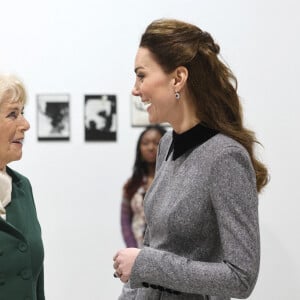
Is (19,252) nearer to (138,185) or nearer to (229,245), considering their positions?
(229,245)

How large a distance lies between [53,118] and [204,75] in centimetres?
232

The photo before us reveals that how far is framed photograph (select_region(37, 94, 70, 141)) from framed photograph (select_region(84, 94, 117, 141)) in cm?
13

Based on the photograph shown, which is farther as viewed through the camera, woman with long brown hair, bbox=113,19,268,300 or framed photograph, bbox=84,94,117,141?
framed photograph, bbox=84,94,117,141

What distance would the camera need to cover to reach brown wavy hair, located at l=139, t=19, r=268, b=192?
147 cm

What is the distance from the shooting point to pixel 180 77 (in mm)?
1479

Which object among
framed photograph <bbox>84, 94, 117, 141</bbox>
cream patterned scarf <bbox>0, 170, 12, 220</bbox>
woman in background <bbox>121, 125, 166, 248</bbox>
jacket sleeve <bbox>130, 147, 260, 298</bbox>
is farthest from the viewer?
framed photograph <bbox>84, 94, 117, 141</bbox>

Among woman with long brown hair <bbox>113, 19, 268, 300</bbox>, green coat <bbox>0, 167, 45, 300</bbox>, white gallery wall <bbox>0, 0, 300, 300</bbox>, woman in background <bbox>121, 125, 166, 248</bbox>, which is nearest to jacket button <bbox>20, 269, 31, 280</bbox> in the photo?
green coat <bbox>0, 167, 45, 300</bbox>

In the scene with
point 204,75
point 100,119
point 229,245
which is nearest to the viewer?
point 229,245

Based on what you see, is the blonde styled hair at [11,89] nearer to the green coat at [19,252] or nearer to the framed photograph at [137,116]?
the green coat at [19,252]

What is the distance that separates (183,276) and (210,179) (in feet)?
0.78

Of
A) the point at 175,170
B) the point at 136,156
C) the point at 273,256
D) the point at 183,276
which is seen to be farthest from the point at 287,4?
the point at 183,276

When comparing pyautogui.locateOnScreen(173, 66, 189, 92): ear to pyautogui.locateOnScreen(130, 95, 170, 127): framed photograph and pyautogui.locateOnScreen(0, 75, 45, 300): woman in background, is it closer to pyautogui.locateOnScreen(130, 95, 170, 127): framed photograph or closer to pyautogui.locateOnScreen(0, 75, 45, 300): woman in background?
pyautogui.locateOnScreen(0, 75, 45, 300): woman in background

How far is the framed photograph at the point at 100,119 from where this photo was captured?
3645 millimetres

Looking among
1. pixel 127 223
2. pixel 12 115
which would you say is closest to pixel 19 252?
pixel 12 115
